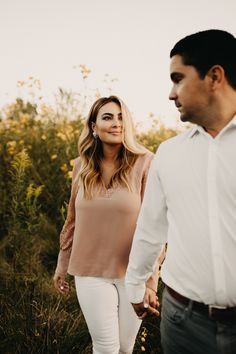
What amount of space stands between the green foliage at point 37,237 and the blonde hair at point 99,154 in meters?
0.80

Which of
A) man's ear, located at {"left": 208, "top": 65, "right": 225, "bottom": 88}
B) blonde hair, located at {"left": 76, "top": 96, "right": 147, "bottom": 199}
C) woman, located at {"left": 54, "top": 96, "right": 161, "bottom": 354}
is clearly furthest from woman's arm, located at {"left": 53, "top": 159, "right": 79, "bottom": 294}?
man's ear, located at {"left": 208, "top": 65, "right": 225, "bottom": 88}

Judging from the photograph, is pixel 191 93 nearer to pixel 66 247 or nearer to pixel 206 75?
pixel 206 75

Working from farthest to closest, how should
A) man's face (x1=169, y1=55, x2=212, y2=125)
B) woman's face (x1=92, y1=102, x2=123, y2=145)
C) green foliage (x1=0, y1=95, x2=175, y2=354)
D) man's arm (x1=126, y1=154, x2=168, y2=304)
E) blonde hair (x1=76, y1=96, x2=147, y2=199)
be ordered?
green foliage (x1=0, y1=95, x2=175, y2=354)
woman's face (x1=92, y1=102, x2=123, y2=145)
blonde hair (x1=76, y1=96, x2=147, y2=199)
man's arm (x1=126, y1=154, x2=168, y2=304)
man's face (x1=169, y1=55, x2=212, y2=125)

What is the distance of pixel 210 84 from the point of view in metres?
1.61

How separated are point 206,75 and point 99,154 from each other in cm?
146

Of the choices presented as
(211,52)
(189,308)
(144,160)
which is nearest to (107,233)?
(144,160)

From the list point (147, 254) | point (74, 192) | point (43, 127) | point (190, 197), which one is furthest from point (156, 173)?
point (43, 127)

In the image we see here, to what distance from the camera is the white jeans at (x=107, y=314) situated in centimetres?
248

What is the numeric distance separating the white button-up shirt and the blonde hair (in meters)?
0.88

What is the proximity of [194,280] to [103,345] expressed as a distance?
3.75 ft

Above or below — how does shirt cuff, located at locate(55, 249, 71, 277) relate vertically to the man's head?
below

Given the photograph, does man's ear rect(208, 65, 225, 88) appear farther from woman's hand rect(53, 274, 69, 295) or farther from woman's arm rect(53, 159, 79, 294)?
woman's hand rect(53, 274, 69, 295)

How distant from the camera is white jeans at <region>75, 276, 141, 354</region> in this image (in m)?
2.48

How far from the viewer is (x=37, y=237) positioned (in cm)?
462
